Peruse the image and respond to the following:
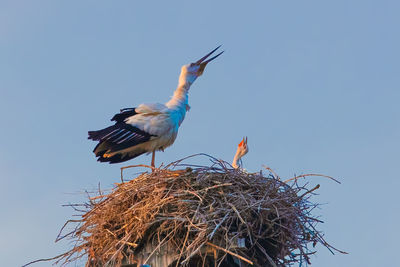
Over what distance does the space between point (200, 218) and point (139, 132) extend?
7.62 ft

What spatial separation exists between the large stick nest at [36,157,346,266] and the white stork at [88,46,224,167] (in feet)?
3.65

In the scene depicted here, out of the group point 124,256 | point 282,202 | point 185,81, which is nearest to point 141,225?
point 124,256

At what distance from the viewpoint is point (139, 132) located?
7.25 m

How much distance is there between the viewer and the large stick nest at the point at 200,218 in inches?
200

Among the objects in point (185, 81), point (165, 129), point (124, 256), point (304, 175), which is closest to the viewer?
point (124, 256)

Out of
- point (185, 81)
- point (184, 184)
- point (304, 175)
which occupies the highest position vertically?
point (185, 81)

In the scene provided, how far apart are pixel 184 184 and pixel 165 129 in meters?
1.68

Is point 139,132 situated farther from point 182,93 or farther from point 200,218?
point 200,218

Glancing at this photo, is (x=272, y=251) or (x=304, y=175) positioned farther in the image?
(x=304, y=175)

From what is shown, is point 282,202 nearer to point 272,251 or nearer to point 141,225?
point 272,251

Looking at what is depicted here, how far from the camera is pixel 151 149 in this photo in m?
7.51

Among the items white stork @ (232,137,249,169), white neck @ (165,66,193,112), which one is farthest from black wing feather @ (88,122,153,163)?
white stork @ (232,137,249,169)

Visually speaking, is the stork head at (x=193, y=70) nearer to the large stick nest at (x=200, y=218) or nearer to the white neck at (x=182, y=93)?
the white neck at (x=182, y=93)

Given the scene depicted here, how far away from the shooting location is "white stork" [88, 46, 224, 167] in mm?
7125
